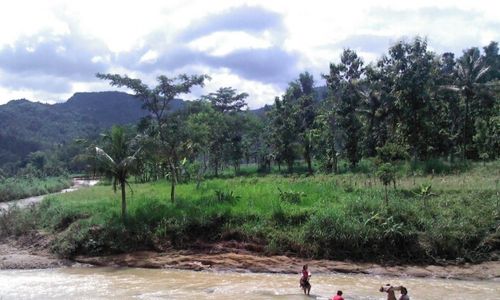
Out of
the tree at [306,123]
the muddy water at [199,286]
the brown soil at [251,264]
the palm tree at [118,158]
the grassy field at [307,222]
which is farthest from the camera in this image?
the tree at [306,123]

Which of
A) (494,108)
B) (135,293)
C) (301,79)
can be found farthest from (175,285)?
(301,79)

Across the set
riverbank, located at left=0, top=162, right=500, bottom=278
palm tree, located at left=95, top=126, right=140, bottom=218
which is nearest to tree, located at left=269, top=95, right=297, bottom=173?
riverbank, located at left=0, top=162, right=500, bottom=278

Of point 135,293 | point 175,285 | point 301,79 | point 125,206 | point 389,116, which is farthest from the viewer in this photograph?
point 301,79

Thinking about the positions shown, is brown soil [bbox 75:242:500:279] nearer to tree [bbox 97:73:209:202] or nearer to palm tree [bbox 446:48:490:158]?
tree [bbox 97:73:209:202]

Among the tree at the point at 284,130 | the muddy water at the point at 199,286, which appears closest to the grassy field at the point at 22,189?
the tree at the point at 284,130

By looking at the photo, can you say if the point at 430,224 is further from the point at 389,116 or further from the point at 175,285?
the point at 389,116

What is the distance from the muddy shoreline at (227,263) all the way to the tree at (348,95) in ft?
107

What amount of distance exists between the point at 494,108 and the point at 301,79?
121 ft

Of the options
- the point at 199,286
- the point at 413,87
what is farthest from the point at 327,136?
the point at 199,286

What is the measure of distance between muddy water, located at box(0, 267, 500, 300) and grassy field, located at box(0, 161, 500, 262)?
2.23 meters

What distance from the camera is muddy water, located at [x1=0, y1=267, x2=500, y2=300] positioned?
65.0 ft

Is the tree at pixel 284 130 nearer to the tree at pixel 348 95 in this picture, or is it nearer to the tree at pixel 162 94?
the tree at pixel 348 95

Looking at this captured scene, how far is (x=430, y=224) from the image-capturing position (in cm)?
2502

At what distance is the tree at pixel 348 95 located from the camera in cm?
5475
